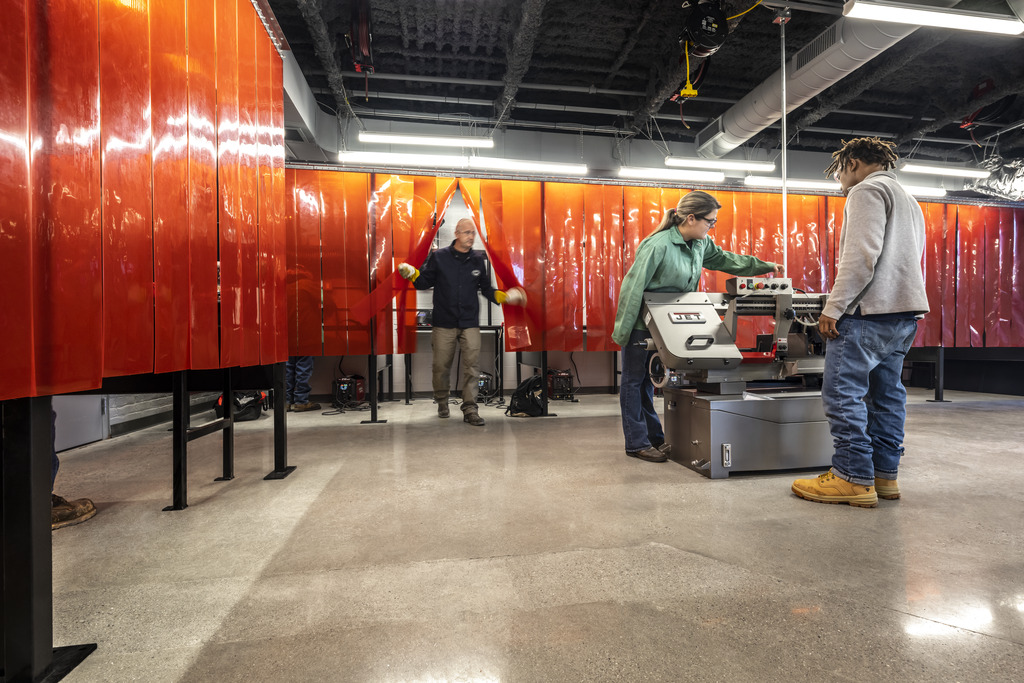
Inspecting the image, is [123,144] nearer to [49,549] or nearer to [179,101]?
[179,101]

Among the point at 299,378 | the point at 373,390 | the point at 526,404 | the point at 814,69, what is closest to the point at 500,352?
the point at 526,404

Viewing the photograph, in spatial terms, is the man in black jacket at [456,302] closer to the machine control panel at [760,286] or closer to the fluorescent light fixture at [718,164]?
the machine control panel at [760,286]

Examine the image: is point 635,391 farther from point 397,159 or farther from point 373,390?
point 397,159

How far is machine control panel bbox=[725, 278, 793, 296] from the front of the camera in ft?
8.96

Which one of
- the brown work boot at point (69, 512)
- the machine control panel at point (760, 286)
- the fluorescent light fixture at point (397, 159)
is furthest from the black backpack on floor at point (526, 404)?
the brown work boot at point (69, 512)

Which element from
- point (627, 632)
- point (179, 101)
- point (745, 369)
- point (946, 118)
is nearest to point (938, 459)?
point (745, 369)

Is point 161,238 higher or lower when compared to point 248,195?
lower

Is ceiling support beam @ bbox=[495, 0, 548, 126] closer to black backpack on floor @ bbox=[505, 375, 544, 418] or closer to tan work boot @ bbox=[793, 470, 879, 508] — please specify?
black backpack on floor @ bbox=[505, 375, 544, 418]

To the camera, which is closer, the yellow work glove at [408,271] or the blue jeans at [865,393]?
the blue jeans at [865,393]

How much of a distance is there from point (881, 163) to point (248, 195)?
3.13 metres

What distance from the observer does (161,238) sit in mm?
1529

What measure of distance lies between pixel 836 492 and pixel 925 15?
3731mm

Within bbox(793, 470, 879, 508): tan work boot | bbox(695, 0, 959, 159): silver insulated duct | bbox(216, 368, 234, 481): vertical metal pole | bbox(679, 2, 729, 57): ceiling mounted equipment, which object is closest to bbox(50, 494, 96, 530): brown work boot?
bbox(216, 368, 234, 481): vertical metal pole

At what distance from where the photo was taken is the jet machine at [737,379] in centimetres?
254
